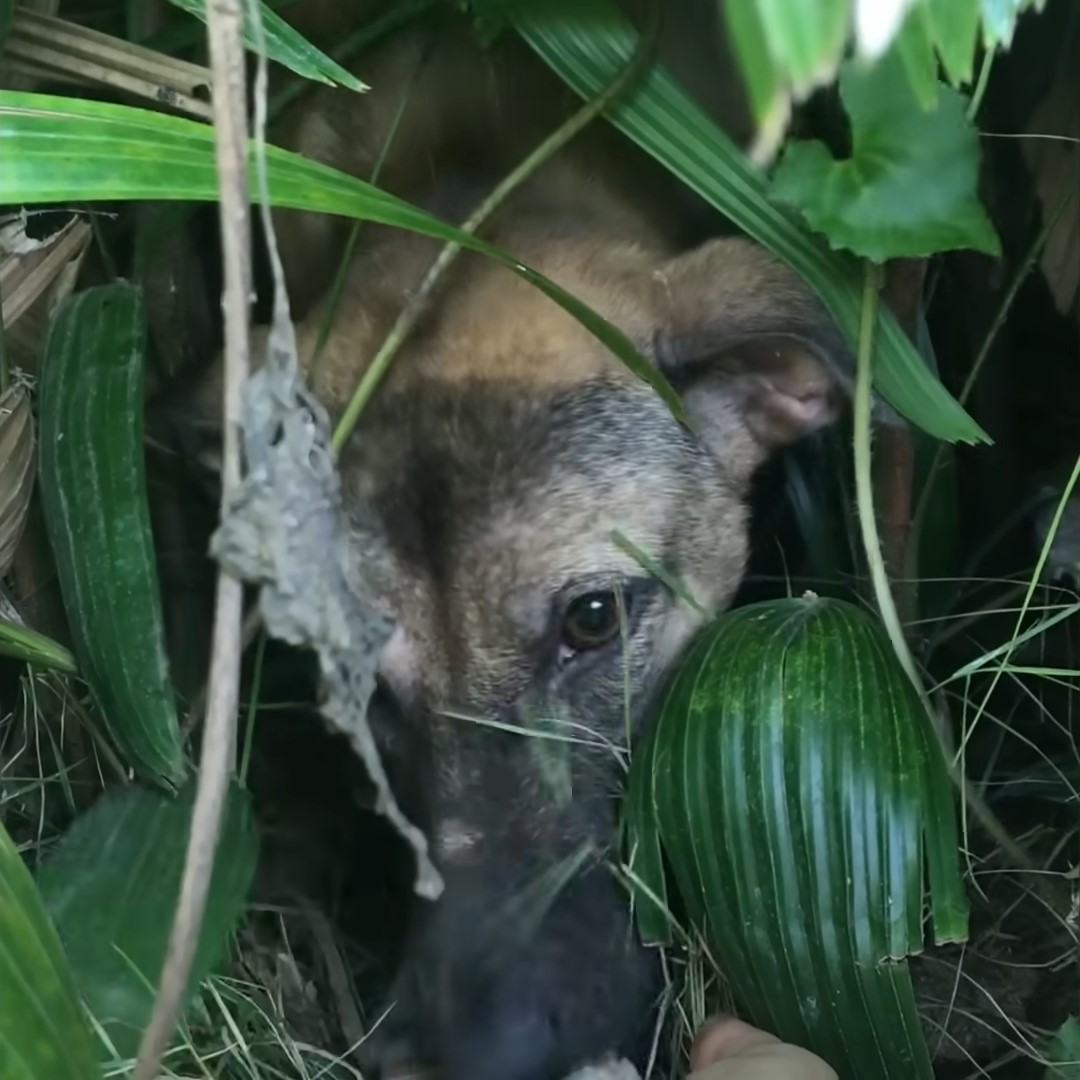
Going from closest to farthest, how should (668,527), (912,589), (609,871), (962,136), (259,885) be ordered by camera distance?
1. (962,136)
2. (609,871)
3. (668,527)
4. (912,589)
5. (259,885)

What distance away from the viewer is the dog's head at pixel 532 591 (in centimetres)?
152

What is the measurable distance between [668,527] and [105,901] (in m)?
0.76

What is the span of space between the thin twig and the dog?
59 cm

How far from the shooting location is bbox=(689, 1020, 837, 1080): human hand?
1.34 meters

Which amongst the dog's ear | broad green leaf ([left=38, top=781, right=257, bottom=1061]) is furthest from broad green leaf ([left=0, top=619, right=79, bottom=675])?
the dog's ear

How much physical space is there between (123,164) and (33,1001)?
0.64 m

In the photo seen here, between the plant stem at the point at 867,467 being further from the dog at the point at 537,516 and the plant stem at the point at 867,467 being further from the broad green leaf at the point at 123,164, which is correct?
the broad green leaf at the point at 123,164

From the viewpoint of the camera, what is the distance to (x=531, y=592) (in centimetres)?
156

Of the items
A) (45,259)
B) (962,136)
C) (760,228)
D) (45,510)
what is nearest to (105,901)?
(45,510)

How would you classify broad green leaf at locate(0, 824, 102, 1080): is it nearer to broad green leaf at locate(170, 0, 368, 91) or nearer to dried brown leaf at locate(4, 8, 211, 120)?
broad green leaf at locate(170, 0, 368, 91)

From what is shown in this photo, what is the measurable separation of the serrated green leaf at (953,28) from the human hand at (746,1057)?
38.2 inches

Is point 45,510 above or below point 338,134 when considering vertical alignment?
below

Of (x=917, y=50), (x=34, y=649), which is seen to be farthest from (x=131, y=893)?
(x=917, y=50)

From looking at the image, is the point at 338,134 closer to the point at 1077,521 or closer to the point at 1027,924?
the point at 1077,521
